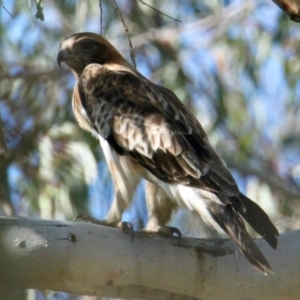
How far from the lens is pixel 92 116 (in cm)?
397

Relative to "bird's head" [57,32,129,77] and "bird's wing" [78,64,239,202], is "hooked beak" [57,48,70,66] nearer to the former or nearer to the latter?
"bird's head" [57,32,129,77]

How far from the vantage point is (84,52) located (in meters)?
4.55

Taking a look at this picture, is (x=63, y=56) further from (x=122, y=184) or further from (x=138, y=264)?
(x=138, y=264)

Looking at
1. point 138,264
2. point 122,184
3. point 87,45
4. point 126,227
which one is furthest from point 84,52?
point 138,264

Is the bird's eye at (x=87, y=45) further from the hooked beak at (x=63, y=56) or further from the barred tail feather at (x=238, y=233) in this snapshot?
the barred tail feather at (x=238, y=233)

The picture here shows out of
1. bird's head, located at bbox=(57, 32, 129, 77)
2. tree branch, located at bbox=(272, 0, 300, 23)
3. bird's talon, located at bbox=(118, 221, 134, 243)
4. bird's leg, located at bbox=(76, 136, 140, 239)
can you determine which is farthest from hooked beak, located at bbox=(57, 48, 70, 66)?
tree branch, located at bbox=(272, 0, 300, 23)

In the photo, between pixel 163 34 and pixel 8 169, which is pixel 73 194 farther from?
pixel 163 34

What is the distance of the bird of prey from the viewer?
3.26m

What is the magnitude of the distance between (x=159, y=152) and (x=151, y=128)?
179 millimetres

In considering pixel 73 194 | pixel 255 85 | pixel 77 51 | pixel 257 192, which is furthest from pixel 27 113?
pixel 255 85

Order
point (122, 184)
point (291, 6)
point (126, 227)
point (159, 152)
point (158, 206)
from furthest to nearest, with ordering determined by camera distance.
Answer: point (158, 206) → point (122, 184) → point (159, 152) → point (126, 227) → point (291, 6)

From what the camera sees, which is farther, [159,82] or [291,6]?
[159,82]

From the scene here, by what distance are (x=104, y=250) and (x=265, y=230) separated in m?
0.58

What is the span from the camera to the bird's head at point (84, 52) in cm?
453
